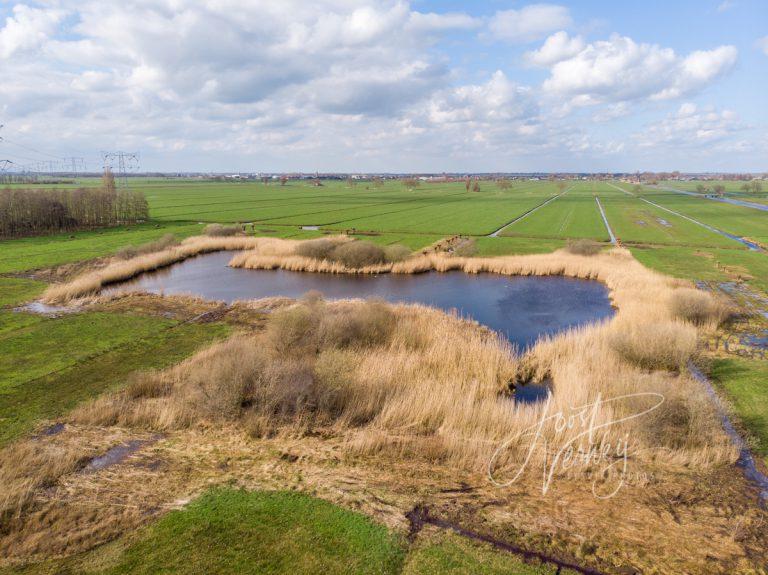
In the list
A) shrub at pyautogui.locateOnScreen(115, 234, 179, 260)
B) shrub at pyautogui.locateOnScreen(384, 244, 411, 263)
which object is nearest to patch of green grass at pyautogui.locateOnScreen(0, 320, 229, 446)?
shrub at pyautogui.locateOnScreen(384, 244, 411, 263)

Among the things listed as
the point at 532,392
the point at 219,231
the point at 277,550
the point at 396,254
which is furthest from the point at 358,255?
the point at 277,550

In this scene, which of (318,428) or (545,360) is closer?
(318,428)

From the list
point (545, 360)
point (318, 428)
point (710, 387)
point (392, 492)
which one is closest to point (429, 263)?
point (545, 360)

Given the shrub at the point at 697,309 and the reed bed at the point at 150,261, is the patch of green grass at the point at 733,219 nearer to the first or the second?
the shrub at the point at 697,309

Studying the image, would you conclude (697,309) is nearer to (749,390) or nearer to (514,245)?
(749,390)

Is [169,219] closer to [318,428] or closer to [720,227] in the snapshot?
[318,428]
